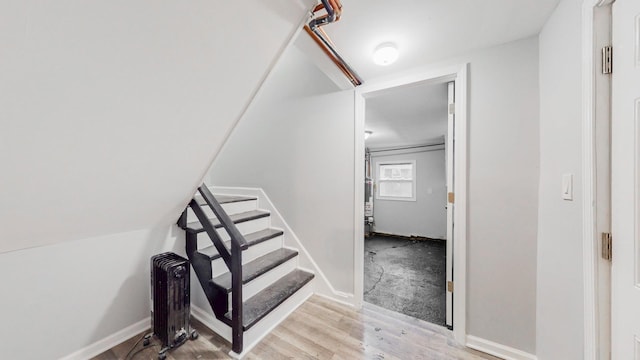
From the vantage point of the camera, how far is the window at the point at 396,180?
17.6ft

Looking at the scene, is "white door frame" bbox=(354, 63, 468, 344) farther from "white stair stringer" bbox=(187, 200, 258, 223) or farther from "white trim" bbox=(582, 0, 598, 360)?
"white stair stringer" bbox=(187, 200, 258, 223)

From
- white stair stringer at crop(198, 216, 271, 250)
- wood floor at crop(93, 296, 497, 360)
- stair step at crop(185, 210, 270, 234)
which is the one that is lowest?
wood floor at crop(93, 296, 497, 360)

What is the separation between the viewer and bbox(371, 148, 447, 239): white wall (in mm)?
4953

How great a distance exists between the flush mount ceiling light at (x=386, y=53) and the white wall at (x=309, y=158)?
47 centimetres

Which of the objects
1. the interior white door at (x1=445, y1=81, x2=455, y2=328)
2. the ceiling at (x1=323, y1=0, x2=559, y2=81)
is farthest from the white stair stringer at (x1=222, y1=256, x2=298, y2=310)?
the ceiling at (x1=323, y1=0, x2=559, y2=81)

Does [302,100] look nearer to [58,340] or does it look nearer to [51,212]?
[51,212]

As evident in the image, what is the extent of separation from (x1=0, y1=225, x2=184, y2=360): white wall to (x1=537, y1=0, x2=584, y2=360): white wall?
8.73ft

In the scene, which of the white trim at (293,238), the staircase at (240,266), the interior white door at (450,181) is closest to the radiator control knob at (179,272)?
the staircase at (240,266)

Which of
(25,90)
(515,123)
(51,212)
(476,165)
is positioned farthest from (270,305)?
(515,123)

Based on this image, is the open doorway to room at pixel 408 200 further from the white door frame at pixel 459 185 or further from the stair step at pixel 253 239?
the stair step at pixel 253 239

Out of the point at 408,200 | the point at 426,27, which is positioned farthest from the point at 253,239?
the point at 408,200

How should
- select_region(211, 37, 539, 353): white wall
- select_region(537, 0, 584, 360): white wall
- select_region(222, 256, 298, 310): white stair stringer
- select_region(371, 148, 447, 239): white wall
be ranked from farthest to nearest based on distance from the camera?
select_region(371, 148, 447, 239): white wall
select_region(222, 256, 298, 310): white stair stringer
select_region(211, 37, 539, 353): white wall
select_region(537, 0, 584, 360): white wall

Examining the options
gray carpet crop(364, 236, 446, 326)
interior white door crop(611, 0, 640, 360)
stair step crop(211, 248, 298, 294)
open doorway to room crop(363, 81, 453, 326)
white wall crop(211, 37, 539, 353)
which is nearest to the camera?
interior white door crop(611, 0, 640, 360)

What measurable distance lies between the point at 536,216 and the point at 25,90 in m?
2.50
